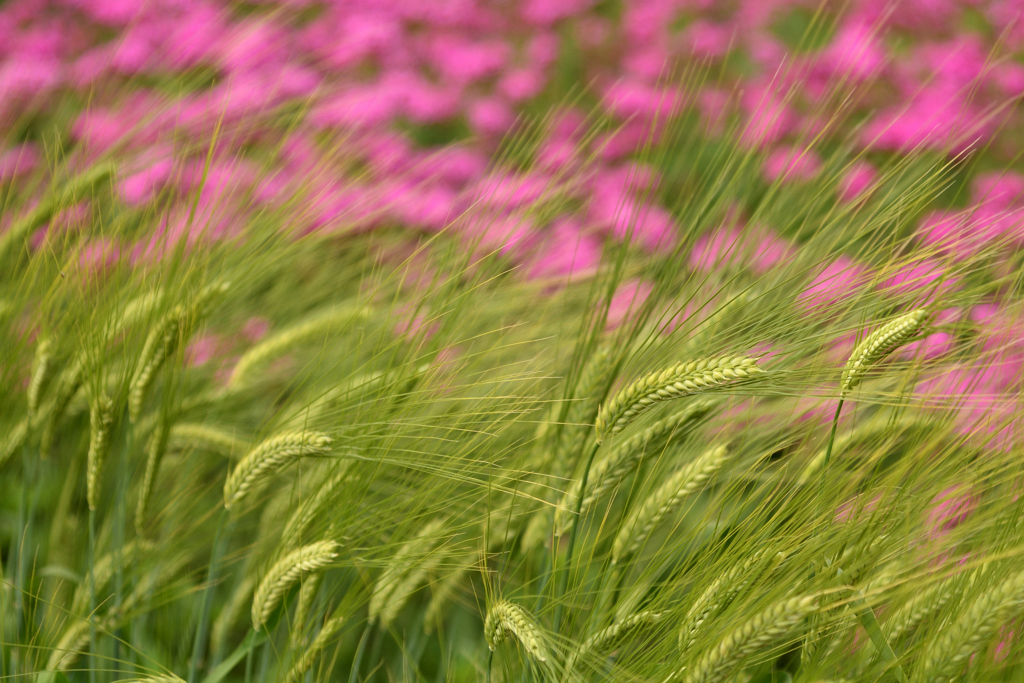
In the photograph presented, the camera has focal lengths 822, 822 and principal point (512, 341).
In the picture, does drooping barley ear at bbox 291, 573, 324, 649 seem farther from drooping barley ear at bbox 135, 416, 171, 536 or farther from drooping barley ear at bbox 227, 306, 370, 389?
drooping barley ear at bbox 227, 306, 370, 389

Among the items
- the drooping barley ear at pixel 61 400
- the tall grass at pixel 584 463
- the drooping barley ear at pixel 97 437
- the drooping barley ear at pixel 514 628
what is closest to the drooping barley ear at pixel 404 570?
the tall grass at pixel 584 463

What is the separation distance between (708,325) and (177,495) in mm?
750

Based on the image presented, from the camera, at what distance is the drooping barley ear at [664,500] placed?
0.75m

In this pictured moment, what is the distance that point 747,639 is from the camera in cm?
59

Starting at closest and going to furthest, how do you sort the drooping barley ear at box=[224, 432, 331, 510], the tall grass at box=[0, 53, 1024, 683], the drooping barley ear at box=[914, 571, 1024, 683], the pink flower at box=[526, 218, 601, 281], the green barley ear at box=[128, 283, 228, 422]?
1. the drooping barley ear at box=[914, 571, 1024, 683]
2. the tall grass at box=[0, 53, 1024, 683]
3. the drooping barley ear at box=[224, 432, 331, 510]
4. the green barley ear at box=[128, 283, 228, 422]
5. the pink flower at box=[526, 218, 601, 281]

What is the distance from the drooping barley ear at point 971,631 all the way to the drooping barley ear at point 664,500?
222 millimetres

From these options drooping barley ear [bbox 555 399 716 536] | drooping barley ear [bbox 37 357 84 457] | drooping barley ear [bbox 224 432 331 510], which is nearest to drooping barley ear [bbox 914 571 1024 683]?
drooping barley ear [bbox 555 399 716 536]

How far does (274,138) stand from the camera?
1.90 meters

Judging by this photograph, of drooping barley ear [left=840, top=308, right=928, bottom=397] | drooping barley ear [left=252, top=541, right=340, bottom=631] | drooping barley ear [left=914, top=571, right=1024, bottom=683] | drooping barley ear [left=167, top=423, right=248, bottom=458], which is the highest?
drooping barley ear [left=840, top=308, right=928, bottom=397]

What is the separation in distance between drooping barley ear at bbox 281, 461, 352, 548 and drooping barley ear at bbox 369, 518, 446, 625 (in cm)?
9

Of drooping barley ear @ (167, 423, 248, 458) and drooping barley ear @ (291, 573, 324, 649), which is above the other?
drooping barley ear @ (291, 573, 324, 649)

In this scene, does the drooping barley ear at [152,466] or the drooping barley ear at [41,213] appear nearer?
the drooping barley ear at [152,466]

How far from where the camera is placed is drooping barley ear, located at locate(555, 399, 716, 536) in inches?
30.7

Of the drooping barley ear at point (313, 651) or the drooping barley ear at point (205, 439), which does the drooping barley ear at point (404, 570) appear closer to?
the drooping barley ear at point (313, 651)
